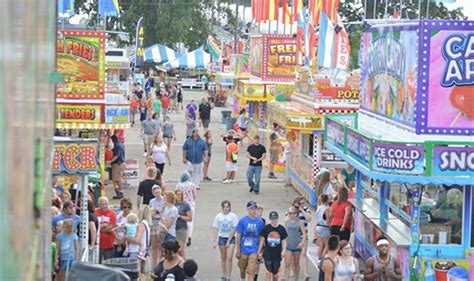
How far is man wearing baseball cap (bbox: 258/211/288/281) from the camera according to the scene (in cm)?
1191

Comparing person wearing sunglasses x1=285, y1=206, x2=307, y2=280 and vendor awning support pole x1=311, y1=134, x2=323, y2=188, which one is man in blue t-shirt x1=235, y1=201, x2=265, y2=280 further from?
vendor awning support pole x1=311, y1=134, x2=323, y2=188

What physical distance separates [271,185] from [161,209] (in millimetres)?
9693

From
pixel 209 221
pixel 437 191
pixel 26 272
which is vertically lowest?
pixel 209 221

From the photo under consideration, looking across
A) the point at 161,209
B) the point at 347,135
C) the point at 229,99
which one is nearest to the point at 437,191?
the point at 347,135

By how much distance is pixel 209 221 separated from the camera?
1761 centimetres

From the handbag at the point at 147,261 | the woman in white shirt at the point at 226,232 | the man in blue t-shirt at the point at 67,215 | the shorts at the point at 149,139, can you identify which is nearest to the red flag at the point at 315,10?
the shorts at the point at 149,139

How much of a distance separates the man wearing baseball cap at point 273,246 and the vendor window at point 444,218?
1.76 meters

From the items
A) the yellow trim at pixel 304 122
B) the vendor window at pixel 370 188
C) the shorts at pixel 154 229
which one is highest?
the yellow trim at pixel 304 122

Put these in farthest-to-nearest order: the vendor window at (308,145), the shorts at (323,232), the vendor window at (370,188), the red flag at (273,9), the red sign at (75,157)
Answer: the red flag at (273,9) → the vendor window at (308,145) → the vendor window at (370,188) → the shorts at (323,232) → the red sign at (75,157)

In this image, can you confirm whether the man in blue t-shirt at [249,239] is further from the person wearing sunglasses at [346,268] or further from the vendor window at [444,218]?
the vendor window at [444,218]

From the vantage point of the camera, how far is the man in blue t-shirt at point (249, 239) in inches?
477

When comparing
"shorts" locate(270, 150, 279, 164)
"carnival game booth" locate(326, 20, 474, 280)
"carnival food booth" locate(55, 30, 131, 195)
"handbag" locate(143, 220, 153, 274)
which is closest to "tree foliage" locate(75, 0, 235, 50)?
"shorts" locate(270, 150, 279, 164)

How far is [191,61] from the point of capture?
62.1 meters

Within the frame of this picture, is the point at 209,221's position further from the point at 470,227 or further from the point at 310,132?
the point at 470,227
